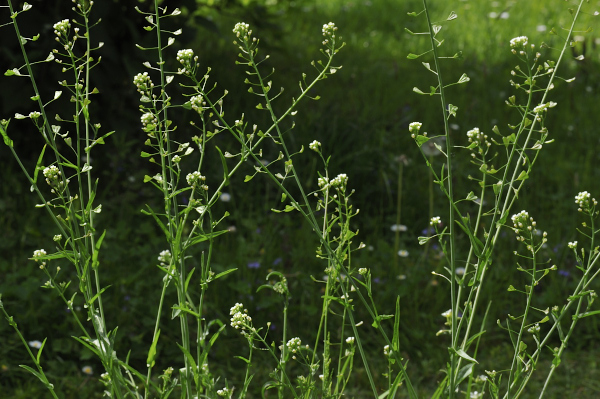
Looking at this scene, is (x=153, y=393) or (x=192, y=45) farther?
(x=192, y=45)

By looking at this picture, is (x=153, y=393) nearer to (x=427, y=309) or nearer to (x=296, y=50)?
(x=427, y=309)

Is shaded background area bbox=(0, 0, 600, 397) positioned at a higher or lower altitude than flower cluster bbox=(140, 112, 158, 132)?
lower

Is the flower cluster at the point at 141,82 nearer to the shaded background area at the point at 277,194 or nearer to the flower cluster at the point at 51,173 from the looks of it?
the flower cluster at the point at 51,173

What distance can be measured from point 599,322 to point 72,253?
7.46 ft

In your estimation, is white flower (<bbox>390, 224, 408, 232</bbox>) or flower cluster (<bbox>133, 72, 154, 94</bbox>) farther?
white flower (<bbox>390, 224, 408, 232</bbox>)

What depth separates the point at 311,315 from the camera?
2.79 m

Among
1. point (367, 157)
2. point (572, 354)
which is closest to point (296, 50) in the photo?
point (367, 157)

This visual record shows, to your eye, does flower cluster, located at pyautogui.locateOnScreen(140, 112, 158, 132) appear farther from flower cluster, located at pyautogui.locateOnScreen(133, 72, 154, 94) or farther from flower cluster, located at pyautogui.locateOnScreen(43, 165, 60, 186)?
flower cluster, located at pyautogui.locateOnScreen(43, 165, 60, 186)

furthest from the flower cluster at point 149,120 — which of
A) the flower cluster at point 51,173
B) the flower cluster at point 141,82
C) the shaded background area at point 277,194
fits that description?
the shaded background area at point 277,194

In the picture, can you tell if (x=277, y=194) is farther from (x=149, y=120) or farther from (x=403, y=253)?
(x=149, y=120)

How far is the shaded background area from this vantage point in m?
2.69

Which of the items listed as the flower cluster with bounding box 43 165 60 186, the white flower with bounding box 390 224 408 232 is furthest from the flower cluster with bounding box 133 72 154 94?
the white flower with bounding box 390 224 408 232

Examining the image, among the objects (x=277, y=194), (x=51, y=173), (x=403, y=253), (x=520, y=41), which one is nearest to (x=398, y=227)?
(x=403, y=253)

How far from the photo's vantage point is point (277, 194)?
138 inches
